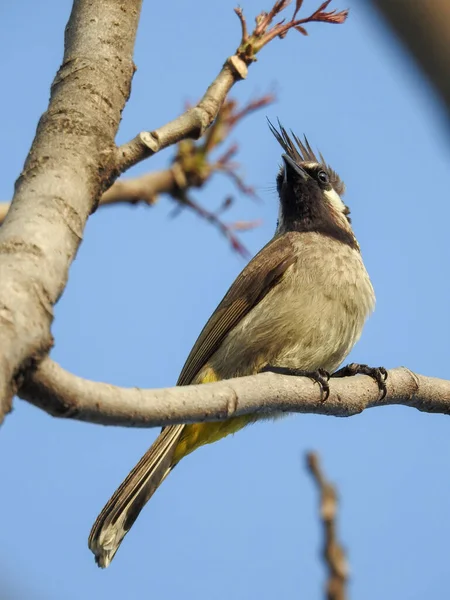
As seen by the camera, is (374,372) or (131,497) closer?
(374,372)

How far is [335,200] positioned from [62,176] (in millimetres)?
4159

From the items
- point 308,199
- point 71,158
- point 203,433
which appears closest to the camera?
point 71,158

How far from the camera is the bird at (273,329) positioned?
14.2ft

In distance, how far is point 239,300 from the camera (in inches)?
194

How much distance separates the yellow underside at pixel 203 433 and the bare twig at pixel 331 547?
6.32 ft

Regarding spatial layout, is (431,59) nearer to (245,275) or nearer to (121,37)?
(121,37)

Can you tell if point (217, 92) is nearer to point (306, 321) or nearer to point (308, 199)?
point (306, 321)

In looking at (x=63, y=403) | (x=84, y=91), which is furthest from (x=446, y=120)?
(x=84, y=91)

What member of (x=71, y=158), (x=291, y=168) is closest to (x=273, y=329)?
(x=291, y=168)

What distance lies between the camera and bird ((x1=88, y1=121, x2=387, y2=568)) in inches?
170

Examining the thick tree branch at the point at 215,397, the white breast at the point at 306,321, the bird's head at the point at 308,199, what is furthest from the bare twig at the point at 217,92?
the bird's head at the point at 308,199

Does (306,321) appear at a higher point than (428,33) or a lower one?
higher

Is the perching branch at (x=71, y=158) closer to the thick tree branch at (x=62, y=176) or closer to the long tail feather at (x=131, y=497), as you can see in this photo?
the thick tree branch at (x=62, y=176)

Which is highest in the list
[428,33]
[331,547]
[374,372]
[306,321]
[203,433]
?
[306,321]
